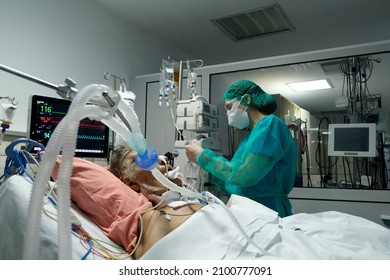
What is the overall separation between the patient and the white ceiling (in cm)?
193

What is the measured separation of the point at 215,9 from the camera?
3.13 m

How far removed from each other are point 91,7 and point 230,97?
5.88ft

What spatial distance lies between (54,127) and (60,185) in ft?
4.31

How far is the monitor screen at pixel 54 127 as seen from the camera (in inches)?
67.7

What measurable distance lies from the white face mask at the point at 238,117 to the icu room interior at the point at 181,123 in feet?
1.13

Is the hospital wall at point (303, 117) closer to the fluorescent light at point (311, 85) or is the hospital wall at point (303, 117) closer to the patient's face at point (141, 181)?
the fluorescent light at point (311, 85)

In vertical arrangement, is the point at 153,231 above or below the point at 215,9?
below

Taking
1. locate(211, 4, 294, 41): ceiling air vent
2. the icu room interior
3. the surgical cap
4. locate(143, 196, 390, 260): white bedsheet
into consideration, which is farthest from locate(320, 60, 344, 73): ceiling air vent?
locate(143, 196, 390, 260): white bedsheet

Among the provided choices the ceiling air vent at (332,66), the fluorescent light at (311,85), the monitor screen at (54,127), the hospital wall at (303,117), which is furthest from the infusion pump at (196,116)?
the fluorescent light at (311,85)

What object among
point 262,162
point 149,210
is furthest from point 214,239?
point 262,162

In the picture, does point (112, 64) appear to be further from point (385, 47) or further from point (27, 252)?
point (27, 252)

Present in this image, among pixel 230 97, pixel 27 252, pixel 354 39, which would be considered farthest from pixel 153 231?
pixel 354 39

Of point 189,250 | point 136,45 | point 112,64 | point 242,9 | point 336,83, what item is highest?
point 242,9

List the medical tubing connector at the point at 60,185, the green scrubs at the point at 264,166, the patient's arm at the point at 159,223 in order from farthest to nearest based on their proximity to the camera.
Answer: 1. the green scrubs at the point at 264,166
2. the patient's arm at the point at 159,223
3. the medical tubing connector at the point at 60,185
